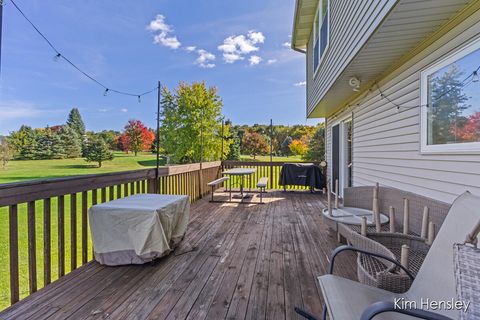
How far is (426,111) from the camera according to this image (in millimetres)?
2453

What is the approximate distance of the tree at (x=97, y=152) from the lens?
15.8 ft

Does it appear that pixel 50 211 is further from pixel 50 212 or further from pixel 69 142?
pixel 69 142

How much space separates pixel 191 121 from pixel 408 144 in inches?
417

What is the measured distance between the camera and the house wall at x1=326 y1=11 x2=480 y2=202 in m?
1.93

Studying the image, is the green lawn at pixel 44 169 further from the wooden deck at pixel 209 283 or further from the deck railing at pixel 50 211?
the wooden deck at pixel 209 283

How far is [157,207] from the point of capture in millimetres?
2504

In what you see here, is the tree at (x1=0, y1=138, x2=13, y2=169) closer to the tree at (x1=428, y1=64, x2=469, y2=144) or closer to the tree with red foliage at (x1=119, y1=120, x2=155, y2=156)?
the tree with red foliage at (x1=119, y1=120, x2=155, y2=156)

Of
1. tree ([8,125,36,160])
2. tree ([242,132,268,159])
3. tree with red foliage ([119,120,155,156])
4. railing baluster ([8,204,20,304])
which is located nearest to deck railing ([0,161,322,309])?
railing baluster ([8,204,20,304])

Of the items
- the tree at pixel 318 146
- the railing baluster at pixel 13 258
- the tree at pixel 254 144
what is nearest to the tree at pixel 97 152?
the railing baluster at pixel 13 258

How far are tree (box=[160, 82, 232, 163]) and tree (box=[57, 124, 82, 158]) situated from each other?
739 cm

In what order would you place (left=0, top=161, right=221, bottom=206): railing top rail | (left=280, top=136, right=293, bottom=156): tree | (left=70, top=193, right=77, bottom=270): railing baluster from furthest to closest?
(left=280, top=136, right=293, bottom=156): tree → (left=70, top=193, right=77, bottom=270): railing baluster → (left=0, top=161, right=221, bottom=206): railing top rail

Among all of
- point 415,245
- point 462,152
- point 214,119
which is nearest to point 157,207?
point 415,245

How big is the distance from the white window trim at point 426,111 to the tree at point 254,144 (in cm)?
1632

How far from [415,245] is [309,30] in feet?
20.6
